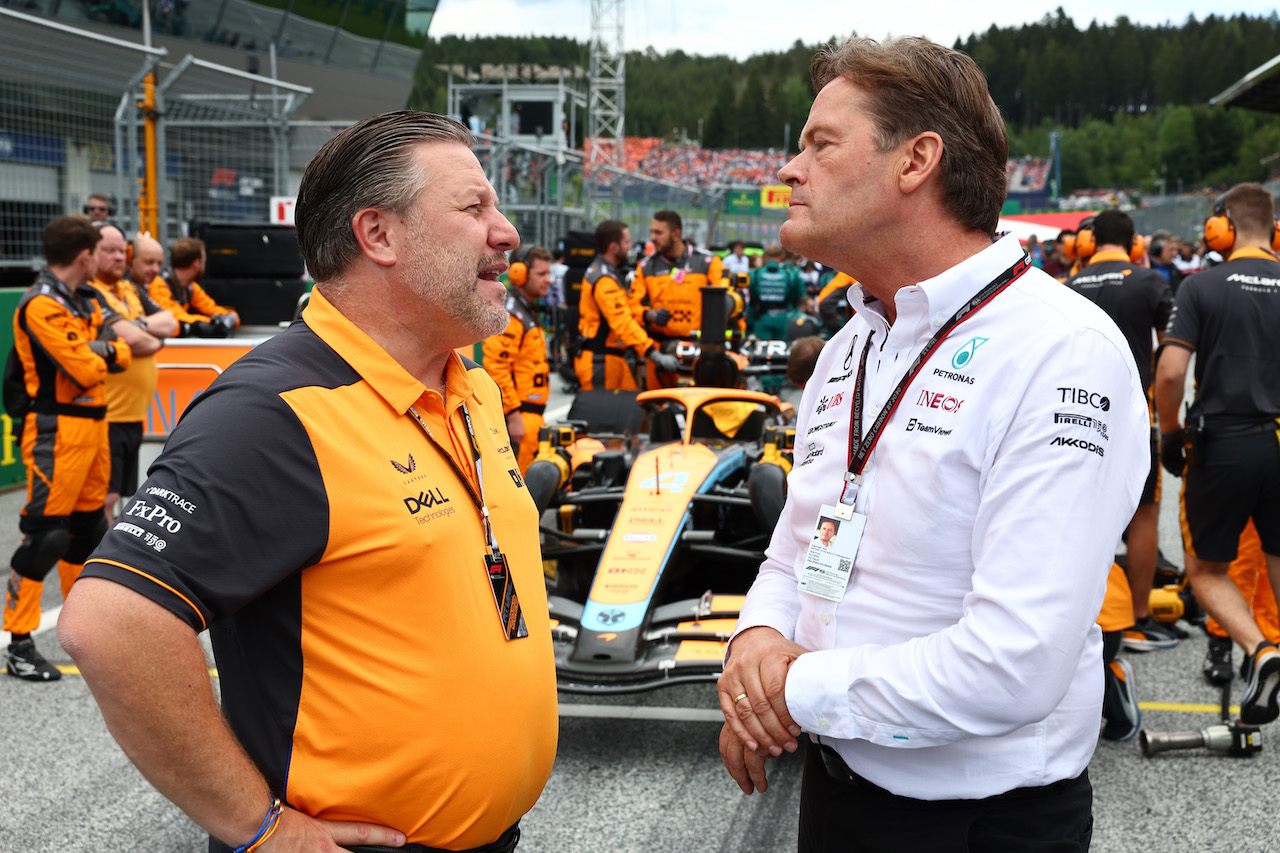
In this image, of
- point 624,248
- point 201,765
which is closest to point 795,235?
point 201,765

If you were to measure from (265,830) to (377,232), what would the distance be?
2.90 feet

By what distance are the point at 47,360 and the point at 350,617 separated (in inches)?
169

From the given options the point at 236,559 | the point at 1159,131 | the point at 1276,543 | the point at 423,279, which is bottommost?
the point at 1276,543

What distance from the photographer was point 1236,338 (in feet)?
14.2

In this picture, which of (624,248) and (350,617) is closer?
(350,617)

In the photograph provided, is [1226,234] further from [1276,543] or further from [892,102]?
[892,102]

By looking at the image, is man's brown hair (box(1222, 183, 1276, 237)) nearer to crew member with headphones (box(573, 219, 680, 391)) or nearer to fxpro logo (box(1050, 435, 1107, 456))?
fxpro logo (box(1050, 435, 1107, 456))

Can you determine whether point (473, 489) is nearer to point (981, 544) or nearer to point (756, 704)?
point (756, 704)

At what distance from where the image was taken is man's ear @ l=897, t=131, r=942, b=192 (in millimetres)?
1539

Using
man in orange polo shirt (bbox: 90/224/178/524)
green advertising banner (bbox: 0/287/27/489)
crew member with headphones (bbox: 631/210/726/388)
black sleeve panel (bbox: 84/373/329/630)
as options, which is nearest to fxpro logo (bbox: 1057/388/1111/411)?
black sleeve panel (bbox: 84/373/329/630)

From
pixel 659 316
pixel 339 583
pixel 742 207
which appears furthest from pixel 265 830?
pixel 742 207

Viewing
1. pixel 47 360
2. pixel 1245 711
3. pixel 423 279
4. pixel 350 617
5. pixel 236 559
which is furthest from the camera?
pixel 47 360

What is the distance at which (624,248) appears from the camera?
8922 mm

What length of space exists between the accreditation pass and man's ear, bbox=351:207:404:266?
2.58 ft
